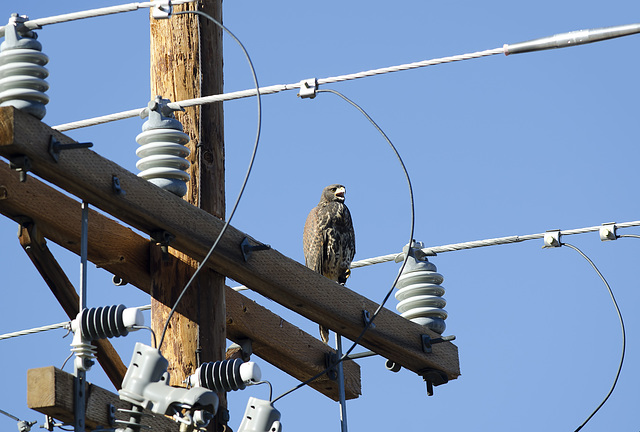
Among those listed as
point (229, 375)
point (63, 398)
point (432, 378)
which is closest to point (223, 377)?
point (229, 375)

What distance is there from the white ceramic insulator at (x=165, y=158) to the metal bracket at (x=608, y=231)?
324 cm

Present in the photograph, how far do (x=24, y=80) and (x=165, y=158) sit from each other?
1183 mm

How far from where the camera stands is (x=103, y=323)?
5562mm

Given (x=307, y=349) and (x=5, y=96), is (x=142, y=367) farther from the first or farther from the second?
(x=307, y=349)

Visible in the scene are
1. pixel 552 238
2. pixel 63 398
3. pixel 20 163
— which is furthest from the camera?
pixel 552 238

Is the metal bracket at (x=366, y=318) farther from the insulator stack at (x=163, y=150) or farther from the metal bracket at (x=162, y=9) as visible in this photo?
the metal bracket at (x=162, y=9)

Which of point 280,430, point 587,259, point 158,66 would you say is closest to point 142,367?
point 280,430

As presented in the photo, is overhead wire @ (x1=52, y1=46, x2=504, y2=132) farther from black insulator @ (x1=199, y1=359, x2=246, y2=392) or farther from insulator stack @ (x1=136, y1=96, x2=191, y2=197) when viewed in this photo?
black insulator @ (x1=199, y1=359, x2=246, y2=392)

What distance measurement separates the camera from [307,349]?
316 inches

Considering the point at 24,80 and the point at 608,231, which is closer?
the point at 24,80

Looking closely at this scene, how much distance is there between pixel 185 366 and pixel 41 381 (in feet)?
5.05

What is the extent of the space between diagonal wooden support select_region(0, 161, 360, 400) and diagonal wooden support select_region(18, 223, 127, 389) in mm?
46

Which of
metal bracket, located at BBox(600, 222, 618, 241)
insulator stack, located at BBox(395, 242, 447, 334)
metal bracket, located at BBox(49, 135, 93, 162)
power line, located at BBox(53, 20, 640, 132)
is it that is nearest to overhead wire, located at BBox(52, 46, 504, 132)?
power line, located at BBox(53, 20, 640, 132)

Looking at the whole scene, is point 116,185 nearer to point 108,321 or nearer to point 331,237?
point 108,321
